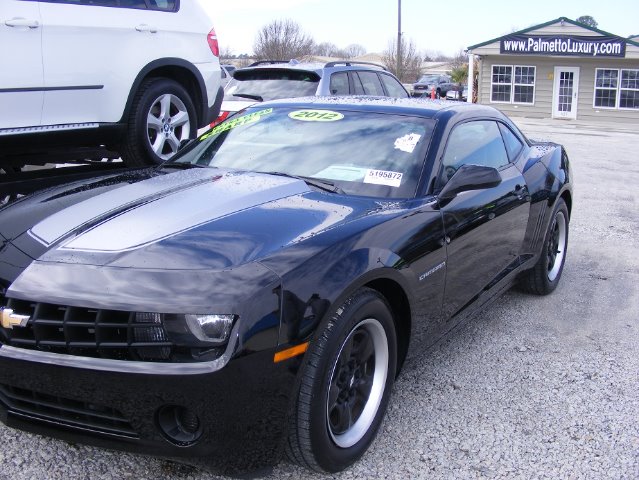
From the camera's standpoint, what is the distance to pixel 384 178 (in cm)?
345

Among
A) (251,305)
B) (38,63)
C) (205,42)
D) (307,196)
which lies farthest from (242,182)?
(205,42)

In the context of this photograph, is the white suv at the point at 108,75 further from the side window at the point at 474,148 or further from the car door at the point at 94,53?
the side window at the point at 474,148

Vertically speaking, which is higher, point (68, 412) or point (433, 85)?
point (433, 85)

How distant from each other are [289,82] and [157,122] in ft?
12.4

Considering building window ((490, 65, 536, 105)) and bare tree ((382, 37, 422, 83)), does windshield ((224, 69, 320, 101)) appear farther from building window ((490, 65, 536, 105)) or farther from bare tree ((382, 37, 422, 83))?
bare tree ((382, 37, 422, 83))

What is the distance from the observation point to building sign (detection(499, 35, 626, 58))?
88.4ft

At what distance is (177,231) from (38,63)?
8.00 feet

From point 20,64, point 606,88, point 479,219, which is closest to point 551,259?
point 479,219

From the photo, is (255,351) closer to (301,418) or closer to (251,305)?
(251,305)

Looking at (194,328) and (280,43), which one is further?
(280,43)

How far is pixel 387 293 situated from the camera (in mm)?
3004

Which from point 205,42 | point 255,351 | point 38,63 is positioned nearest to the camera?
point 255,351

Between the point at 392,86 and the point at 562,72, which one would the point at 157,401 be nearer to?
the point at 392,86

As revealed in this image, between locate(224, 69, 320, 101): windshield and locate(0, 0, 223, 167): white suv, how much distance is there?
2.67 metres
